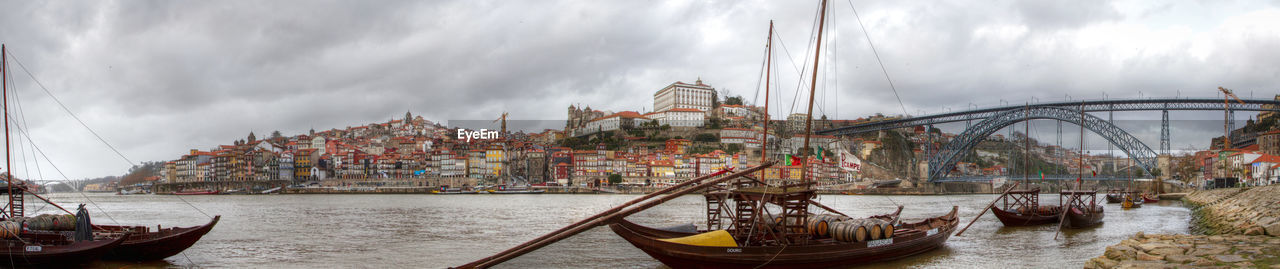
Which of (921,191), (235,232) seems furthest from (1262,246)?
(921,191)

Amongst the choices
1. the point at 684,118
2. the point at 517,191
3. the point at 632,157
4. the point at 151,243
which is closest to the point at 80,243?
the point at 151,243

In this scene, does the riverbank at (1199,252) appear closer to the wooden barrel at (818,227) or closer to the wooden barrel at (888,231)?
the wooden barrel at (888,231)

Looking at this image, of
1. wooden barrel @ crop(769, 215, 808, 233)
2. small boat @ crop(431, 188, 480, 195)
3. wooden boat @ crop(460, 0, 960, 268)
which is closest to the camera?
wooden boat @ crop(460, 0, 960, 268)

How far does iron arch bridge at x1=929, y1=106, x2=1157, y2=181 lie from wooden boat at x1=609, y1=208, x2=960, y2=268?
39.2m

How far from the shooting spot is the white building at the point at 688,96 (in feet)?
391

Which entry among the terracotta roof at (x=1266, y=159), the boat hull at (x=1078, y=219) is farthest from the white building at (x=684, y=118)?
the boat hull at (x=1078, y=219)

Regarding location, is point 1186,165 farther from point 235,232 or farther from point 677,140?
point 235,232

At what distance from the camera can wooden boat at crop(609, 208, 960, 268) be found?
1072 centimetres

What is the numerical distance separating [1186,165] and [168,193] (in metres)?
108

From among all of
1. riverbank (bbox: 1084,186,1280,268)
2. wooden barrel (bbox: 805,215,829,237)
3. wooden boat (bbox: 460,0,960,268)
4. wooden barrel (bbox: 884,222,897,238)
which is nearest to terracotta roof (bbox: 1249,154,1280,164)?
riverbank (bbox: 1084,186,1280,268)

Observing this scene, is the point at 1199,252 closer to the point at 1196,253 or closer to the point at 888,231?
the point at 1196,253

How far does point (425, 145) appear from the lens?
110 meters

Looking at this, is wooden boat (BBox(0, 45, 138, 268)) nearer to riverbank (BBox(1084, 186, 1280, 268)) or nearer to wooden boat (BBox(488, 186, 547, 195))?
riverbank (BBox(1084, 186, 1280, 268))

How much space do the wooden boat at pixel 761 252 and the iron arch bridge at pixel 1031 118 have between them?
39.2 metres
